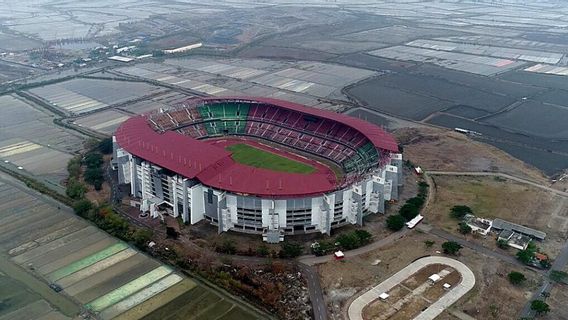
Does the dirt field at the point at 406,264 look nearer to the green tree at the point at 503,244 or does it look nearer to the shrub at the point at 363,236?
the shrub at the point at 363,236

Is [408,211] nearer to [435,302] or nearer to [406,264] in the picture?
[406,264]

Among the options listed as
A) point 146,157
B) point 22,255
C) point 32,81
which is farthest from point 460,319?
point 32,81

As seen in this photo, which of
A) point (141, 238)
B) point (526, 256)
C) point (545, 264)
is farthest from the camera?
point (141, 238)

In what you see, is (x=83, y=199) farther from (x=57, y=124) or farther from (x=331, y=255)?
(x=57, y=124)

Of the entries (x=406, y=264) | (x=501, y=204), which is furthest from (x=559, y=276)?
(x=501, y=204)

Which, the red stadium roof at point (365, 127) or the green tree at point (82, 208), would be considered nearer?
the green tree at point (82, 208)

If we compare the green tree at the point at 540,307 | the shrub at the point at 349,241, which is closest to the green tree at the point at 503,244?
the green tree at the point at 540,307
